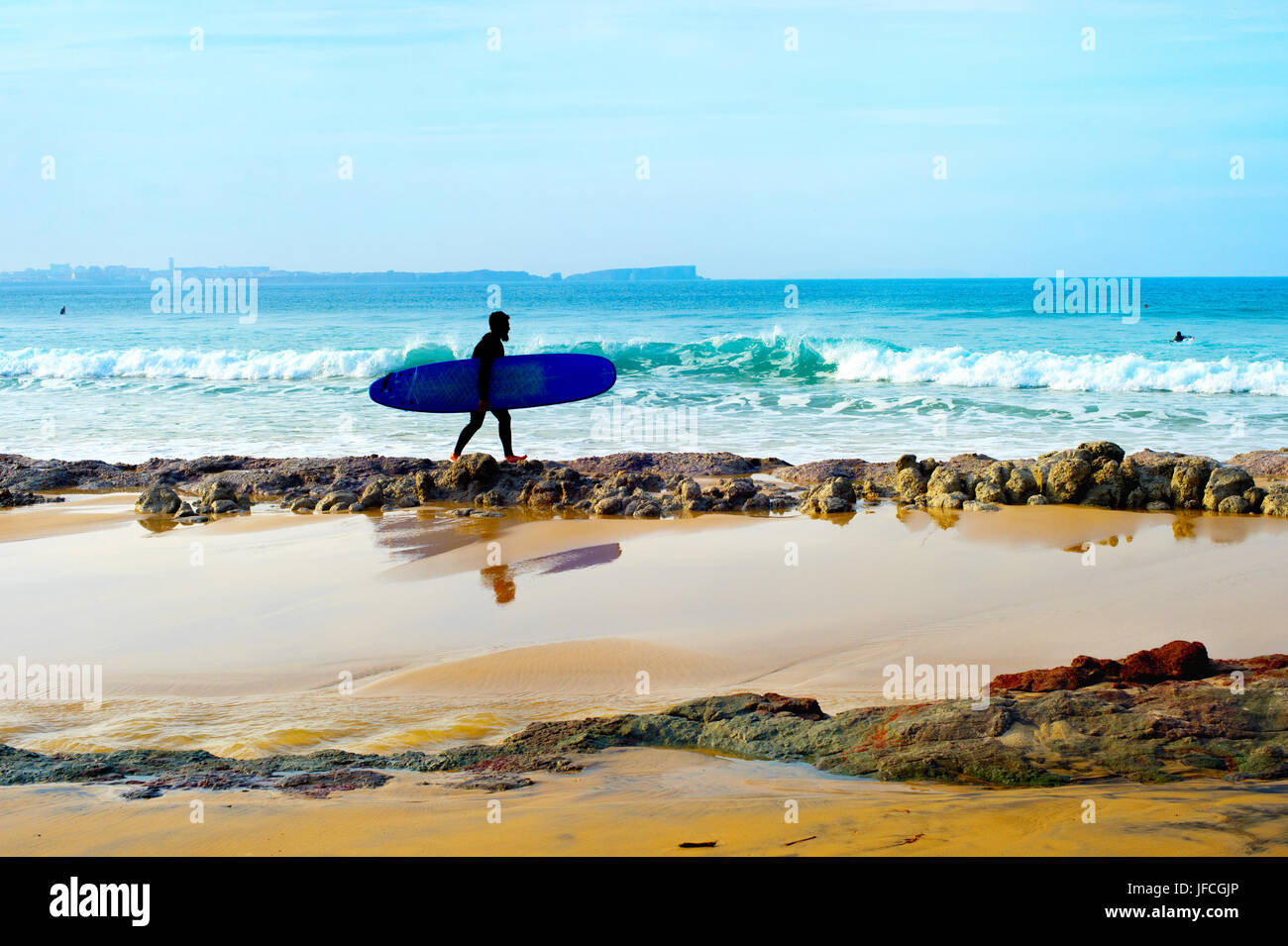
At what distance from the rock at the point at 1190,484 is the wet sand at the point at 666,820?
19.2ft

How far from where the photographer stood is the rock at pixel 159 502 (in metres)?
8.24

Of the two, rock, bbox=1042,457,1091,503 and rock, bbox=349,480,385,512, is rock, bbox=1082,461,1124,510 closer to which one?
rock, bbox=1042,457,1091,503

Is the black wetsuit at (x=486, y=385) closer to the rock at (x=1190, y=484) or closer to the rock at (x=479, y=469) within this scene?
the rock at (x=479, y=469)

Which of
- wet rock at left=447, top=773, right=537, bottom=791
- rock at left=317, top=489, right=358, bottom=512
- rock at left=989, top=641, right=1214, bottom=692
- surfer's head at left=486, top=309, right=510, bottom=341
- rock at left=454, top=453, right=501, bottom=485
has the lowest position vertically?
wet rock at left=447, top=773, right=537, bottom=791

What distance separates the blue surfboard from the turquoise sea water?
6.00ft

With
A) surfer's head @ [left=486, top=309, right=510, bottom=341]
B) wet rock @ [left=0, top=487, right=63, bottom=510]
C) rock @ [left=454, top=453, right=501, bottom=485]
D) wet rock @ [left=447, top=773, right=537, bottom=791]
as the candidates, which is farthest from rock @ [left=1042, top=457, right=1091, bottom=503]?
wet rock @ [left=0, top=487, right=63, bottom=510]

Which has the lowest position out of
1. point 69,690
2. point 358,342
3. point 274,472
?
point 69,690

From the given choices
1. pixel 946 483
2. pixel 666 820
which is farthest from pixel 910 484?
pixel 666 820

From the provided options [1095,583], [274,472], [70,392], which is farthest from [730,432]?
[70,392]

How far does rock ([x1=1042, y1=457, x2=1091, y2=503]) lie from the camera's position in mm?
8266

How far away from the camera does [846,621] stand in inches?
207

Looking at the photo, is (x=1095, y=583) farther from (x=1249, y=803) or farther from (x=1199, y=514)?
(x=1249, y=803)

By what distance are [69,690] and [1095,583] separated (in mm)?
5520
